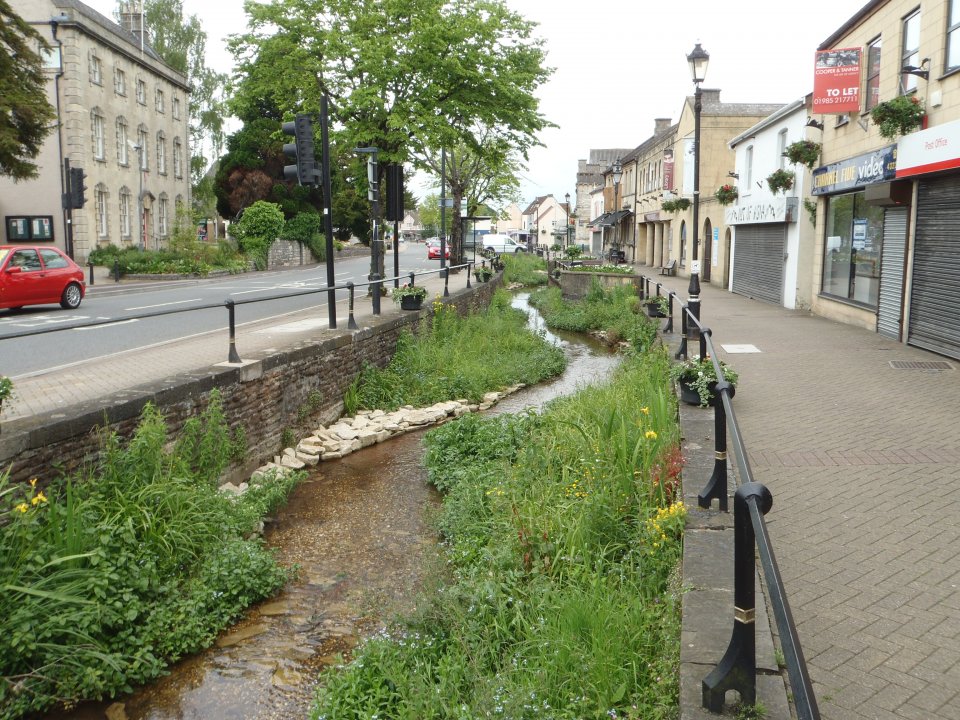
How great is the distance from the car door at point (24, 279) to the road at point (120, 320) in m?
0.35

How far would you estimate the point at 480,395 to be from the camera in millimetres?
13695

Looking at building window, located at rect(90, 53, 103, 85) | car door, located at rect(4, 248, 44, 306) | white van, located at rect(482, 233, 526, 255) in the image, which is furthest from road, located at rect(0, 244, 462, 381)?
white van, located at rect(482, 233, 526, 255)

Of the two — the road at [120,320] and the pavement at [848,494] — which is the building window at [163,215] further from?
the pavement at [848,494]

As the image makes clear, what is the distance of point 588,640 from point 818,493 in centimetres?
231

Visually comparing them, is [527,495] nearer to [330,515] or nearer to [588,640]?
[330,515]

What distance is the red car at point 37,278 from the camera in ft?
53.0

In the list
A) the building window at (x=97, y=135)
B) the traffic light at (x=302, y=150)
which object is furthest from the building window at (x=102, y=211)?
the traffic light at (x=302, y=150)

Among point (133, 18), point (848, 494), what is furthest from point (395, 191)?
point (133, 18)

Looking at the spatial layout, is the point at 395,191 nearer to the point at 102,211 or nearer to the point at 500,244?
the point at 102,211

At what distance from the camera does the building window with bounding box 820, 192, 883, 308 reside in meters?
15.1

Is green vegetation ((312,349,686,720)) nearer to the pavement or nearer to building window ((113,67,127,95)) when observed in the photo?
the pavement

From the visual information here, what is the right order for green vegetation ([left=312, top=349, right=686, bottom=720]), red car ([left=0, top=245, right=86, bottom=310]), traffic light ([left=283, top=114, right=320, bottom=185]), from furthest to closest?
red car ([left=0, top=245, right=86, bottom=310]) < traffic light ([left=283, top=114, right=320, bottom=185]) < green vegetation ([left=312, top=349, right=686, bottom=720])

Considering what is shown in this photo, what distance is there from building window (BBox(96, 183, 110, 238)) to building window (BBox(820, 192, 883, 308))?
31074mm

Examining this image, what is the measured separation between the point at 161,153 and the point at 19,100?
24358 mm
